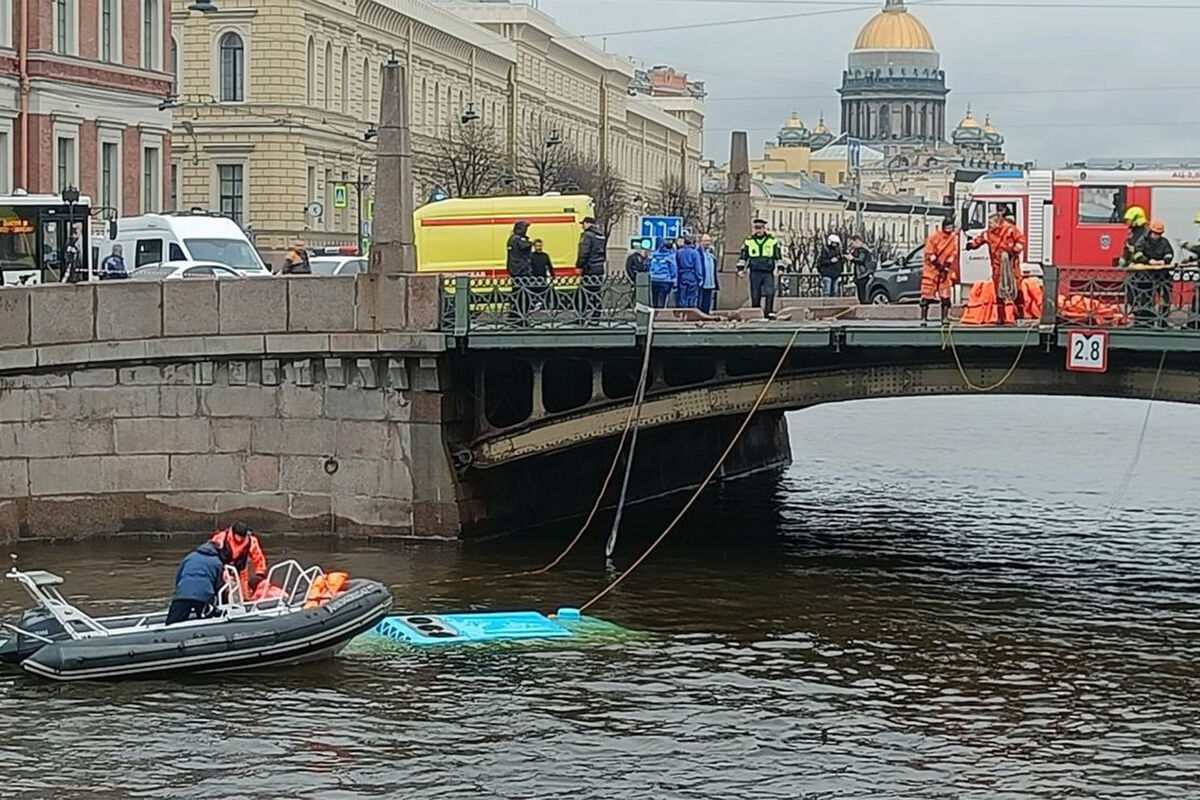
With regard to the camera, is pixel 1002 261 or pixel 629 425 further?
pixel 629 425

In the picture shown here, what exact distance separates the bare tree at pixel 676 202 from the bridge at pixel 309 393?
212ft

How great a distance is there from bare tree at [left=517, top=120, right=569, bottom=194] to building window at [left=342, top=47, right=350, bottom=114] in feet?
20.9

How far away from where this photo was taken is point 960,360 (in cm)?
2984

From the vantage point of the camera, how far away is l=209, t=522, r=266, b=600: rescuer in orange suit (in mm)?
23578

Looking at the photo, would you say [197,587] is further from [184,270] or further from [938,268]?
[184,270]

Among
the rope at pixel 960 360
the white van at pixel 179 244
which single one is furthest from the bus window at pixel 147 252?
the rope at pixel 960 360

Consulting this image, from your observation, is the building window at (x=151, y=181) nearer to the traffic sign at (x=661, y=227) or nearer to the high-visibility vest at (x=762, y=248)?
the traffic sign at (x=661, y=227)

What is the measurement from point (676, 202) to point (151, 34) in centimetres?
4617

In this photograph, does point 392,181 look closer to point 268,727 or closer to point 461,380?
point 461,380

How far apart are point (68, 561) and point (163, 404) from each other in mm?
2644

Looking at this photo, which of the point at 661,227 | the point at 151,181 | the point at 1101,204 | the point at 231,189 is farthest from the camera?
the point at 231,189

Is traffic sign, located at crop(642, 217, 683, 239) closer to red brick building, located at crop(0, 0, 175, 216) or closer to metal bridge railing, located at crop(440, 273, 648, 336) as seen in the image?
red brick building, located at crop(0, 0, 175, 216)

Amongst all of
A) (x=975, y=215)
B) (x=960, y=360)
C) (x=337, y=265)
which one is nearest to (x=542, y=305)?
(x=960, y=360)

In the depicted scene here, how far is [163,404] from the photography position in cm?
3134
